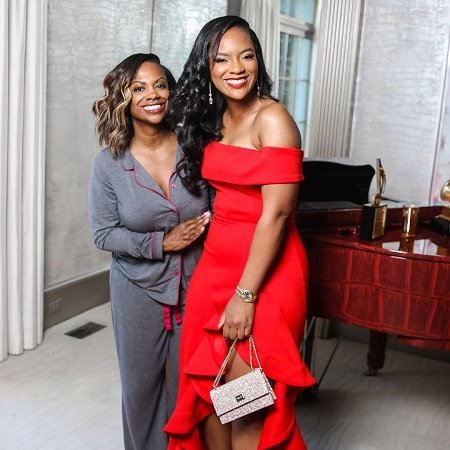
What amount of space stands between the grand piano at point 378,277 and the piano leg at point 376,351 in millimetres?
1091

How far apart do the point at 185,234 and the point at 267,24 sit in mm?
3848

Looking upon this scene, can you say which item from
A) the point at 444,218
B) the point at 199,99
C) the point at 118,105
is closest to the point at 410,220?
the point at 444,218

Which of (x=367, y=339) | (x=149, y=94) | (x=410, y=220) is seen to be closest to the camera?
(x=149, y=94)

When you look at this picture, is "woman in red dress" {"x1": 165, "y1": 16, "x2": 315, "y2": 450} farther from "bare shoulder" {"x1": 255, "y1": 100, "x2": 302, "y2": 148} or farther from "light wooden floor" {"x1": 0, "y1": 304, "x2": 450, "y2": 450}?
"light wooden floor" {"x1": 0, "y1": 304, "x2": 450, "y2": 450}

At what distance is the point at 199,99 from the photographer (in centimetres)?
209

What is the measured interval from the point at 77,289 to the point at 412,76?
122 inches

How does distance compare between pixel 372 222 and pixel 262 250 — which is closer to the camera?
pixel 262 250

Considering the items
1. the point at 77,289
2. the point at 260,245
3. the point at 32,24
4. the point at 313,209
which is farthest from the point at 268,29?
the point at 260,245

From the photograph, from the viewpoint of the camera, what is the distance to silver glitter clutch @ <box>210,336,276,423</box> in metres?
1.96

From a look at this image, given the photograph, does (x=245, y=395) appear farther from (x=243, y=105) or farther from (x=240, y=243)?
(x=243, y=105)

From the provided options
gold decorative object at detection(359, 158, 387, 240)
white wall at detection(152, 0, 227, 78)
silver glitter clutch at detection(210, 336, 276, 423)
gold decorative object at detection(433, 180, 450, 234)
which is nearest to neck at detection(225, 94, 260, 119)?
silver glitter clutch at detection(210, 336, 276, 423)

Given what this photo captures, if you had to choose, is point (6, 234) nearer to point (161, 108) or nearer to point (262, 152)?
point (161, 108)

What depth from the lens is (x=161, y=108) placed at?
7.29ft

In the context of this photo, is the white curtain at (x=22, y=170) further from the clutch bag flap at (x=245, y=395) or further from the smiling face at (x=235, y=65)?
the clutch bag flap at (x=245, y=395)
